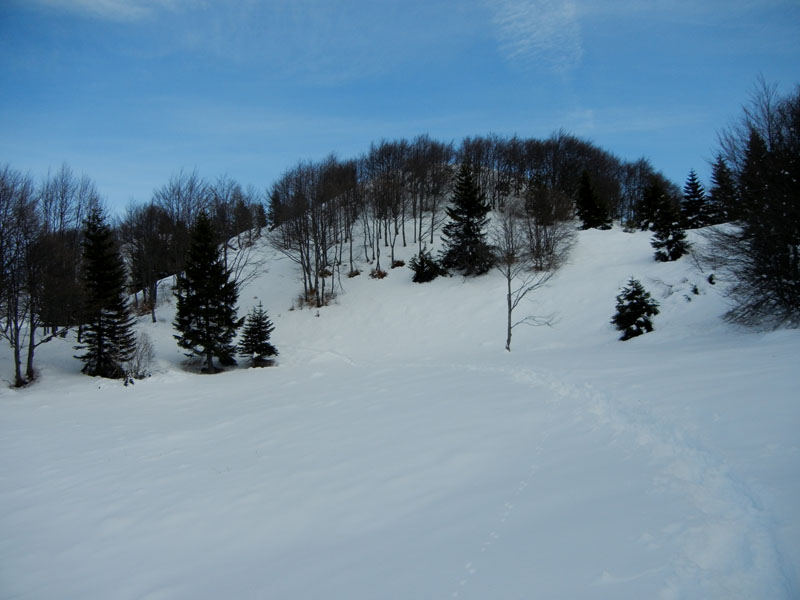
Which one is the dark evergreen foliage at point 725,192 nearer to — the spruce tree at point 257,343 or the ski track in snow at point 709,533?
the ski track in snow at point 709,533

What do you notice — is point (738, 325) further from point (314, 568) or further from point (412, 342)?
point (314, 568)

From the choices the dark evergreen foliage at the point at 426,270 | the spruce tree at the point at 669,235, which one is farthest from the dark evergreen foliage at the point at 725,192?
the dark evergreen foliage at the point at 426,270

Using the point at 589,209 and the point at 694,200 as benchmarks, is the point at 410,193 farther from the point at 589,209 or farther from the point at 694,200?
the point at 694,200

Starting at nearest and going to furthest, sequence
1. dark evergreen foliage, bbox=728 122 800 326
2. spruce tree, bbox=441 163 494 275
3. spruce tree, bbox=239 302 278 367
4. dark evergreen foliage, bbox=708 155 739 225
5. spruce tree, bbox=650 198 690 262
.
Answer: dark evergreen foliage, bbox=728 122 800 326
dark evergreen foliage, bbox=708 155 739 225
spruce tree, bbox=239 302 278 367
spruce tree, bbox=650 198 690 262
spruce tree, bbox=441 163 494 275

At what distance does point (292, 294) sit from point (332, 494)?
102 feet

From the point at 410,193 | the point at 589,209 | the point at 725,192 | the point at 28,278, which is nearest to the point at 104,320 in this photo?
the point at 28,278

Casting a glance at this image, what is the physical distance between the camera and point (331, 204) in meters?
33.8

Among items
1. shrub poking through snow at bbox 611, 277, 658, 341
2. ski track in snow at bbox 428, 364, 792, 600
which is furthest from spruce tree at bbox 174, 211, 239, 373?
shrub poking through snow at bbox 611, 277, 658, 341

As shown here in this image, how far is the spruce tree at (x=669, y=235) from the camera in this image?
24.9m

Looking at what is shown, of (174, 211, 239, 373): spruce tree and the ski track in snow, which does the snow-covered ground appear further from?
(174, 211, 239, 373): spruce tree

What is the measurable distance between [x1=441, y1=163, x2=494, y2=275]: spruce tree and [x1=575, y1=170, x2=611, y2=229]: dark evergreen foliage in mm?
16360

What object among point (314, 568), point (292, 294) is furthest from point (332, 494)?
point (292, 294)

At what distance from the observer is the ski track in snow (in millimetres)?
2715

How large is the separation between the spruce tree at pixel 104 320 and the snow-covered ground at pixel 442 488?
8.36 meters
